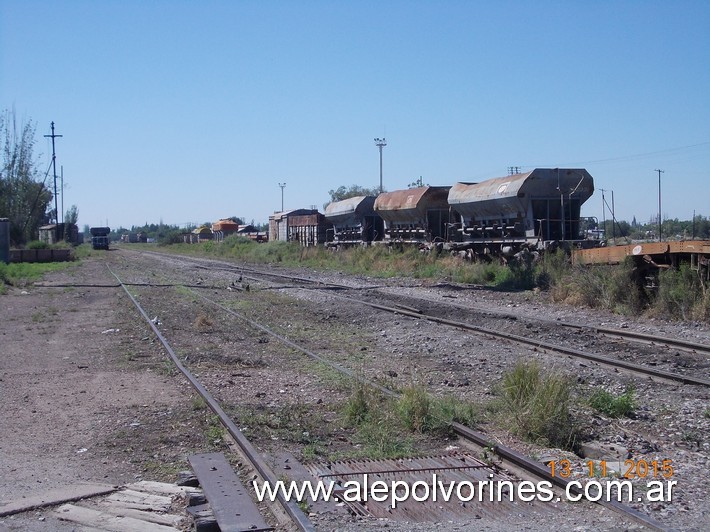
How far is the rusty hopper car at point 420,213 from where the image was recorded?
31203mm

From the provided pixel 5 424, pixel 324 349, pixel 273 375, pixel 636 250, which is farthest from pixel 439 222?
pixel 5 424

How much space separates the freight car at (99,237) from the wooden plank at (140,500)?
77632 millimetres

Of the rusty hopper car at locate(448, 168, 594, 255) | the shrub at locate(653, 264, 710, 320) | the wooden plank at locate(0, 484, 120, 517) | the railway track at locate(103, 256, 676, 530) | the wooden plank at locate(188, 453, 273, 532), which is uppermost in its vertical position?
the rusty hopper car at locate(448, 168, 594, 255)

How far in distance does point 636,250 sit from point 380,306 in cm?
605

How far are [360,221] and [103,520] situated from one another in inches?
1377

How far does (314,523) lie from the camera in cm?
459

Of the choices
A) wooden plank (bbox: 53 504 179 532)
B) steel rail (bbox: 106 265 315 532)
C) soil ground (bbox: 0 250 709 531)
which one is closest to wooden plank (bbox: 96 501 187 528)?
wooden plank (bbox: 53 504 179 532)

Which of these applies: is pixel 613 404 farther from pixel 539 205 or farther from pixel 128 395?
pixel 539 205

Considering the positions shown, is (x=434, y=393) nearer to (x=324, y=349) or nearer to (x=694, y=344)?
(x=324, y=349)

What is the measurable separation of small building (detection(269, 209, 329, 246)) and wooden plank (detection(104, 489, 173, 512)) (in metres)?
41.0

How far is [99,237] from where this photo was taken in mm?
78750

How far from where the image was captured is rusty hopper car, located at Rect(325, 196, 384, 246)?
128ft

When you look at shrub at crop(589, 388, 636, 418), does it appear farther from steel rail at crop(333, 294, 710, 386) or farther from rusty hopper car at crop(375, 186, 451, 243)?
rusty hopper car at crop(375, 186, 451, 243)

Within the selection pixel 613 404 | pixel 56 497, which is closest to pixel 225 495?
pixel 56 497
